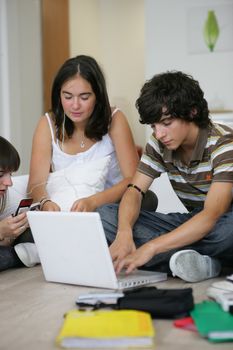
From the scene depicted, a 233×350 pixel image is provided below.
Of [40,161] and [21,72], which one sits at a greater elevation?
[21,72]

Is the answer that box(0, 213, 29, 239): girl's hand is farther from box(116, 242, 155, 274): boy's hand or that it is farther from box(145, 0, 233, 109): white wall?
box(145, 0, 233, 109): white wall

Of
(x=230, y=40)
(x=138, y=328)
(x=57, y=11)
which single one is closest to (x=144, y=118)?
(x=138, y=328)

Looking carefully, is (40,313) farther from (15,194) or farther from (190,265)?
(15,194)

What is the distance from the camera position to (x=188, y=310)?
1.57 meters

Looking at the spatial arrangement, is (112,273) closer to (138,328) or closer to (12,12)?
(138,328)

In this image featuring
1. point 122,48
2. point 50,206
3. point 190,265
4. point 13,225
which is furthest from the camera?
point 122,48

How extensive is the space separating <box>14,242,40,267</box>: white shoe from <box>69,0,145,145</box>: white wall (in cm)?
445

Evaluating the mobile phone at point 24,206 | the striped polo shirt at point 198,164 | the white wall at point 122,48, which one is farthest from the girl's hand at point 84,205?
the white wall at point 122,48

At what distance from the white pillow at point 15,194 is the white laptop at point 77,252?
53cm

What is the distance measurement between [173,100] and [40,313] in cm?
84

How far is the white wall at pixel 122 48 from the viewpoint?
22.3 feet

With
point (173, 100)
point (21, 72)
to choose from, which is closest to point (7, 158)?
point (173, 100)

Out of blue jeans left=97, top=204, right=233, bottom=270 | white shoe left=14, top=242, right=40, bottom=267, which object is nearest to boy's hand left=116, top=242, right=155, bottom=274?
blue jeans left=97, top=204, right=233, bottom=270

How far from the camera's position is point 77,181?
2562 millimetres
